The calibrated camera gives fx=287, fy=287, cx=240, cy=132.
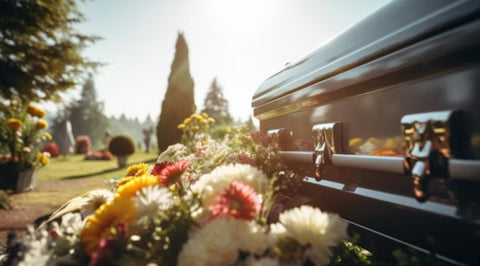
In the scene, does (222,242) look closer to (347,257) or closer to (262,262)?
(262,262)

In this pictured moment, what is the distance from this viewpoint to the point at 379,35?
111 cm

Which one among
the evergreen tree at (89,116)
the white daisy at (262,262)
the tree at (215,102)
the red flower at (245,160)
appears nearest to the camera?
the white daisy at (262,262)

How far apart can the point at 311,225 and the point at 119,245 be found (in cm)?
53

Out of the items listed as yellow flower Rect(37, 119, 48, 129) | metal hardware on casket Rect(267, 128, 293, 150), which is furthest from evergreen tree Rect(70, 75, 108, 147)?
metal hardware on casket Rect(267, 128, 293, 150)

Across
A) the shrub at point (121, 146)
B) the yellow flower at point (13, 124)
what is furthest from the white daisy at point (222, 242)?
the shrub at point (121, 146)

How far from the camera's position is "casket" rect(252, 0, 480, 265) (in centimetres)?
77

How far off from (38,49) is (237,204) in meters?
12.6

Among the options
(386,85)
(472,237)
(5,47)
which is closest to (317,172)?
(386,85)

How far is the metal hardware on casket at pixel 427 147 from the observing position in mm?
791

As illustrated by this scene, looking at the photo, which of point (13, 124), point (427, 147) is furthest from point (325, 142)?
point (13, 124)

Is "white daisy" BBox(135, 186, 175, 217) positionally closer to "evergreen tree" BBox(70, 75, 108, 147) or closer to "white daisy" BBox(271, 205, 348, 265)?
"white daisy" BBox(271, 205, 348, 265)

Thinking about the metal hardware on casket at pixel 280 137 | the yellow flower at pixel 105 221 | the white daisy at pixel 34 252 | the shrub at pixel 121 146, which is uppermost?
the shrub at pixel 121 146

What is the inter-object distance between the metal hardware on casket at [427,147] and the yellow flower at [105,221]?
0.88 meters

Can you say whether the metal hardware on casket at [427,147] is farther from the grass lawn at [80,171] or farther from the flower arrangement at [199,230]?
the grass lawn at [80,171]
